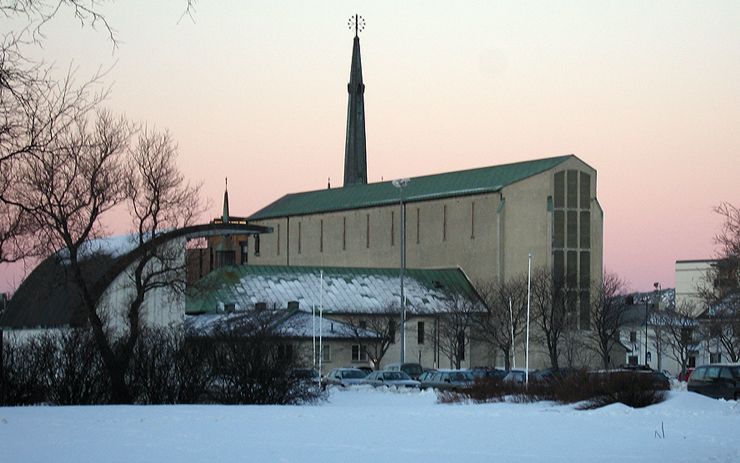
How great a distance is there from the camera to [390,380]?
221ft

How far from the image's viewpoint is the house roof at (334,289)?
104500 millimetres

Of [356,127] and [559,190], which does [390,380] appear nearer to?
[559,190]

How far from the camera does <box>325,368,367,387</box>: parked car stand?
6850cm

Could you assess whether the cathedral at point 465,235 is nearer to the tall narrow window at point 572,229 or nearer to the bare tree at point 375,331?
the tall narrow window at point 572,229

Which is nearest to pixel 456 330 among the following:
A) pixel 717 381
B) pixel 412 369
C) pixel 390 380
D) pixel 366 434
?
pixel 412 369

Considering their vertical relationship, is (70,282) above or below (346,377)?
above

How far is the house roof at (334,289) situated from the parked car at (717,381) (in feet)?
174

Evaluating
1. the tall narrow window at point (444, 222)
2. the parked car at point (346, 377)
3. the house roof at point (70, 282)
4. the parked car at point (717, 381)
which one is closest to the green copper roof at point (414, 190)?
the tall narrow window at point (444, 222)

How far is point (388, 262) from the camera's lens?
124875 mm

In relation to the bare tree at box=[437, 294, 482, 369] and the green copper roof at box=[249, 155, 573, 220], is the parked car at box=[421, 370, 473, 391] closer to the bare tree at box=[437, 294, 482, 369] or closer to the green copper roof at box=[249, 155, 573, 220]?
the bare tree at box=[437, 294, 482, 369]

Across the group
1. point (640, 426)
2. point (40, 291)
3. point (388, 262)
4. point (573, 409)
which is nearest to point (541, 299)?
point (388, 262)

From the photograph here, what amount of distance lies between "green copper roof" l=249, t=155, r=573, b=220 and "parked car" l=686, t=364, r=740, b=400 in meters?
64.5

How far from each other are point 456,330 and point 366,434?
74.5 meters

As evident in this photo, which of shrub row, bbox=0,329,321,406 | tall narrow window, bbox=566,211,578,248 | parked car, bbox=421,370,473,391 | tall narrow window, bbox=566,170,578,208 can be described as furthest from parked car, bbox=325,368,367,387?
tall narrow window, bbox=566,170,578,208
